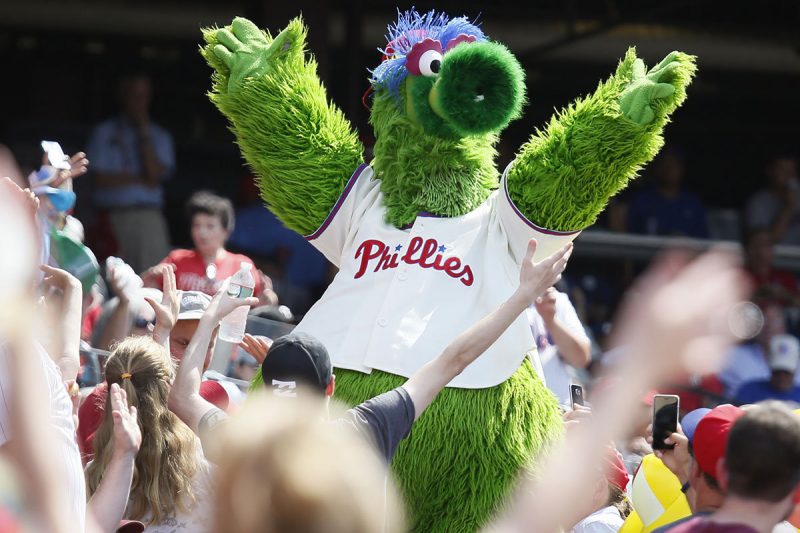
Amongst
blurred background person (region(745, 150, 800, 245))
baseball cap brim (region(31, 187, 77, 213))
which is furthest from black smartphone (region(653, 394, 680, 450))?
blurred background person (region(745, 150, 800, 245))

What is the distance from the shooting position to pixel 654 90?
2.86 m

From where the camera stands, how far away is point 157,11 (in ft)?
23.6

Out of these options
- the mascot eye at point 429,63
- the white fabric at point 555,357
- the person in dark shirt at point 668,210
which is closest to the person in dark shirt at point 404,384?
the mascot eye at point 429,63

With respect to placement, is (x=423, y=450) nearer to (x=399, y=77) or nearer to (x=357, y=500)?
(x=399, y=77)

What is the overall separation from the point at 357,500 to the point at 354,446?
128 millimetres

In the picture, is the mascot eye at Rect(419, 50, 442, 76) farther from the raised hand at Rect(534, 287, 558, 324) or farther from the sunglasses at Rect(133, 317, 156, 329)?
the sunglasses at Rect(133, 317, 156, 329)

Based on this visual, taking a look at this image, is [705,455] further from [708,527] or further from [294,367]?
[294,367]

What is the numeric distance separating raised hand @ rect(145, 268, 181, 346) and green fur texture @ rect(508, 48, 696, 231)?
897mm

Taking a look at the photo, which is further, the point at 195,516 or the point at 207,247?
the point at 207,247

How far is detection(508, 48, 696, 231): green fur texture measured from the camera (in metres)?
2.91

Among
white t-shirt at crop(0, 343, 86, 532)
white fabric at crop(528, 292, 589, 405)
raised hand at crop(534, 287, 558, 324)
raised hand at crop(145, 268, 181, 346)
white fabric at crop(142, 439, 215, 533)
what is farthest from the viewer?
white fabric at crop(528, 292, 589, 405)

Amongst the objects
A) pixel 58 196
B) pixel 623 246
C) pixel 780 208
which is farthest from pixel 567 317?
pixel 780 208

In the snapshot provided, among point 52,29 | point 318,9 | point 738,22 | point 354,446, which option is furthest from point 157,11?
point 354,446

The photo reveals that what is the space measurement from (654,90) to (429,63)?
565 millimetres
